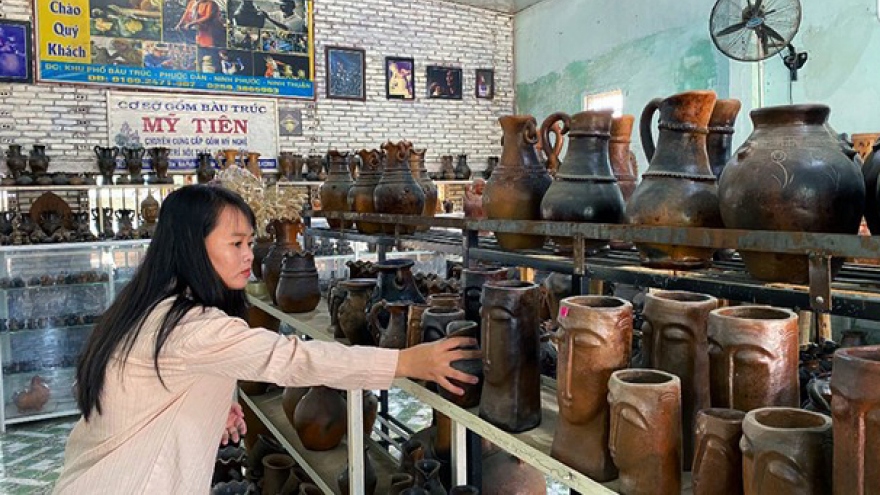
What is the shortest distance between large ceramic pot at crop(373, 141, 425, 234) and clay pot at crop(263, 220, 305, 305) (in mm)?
806

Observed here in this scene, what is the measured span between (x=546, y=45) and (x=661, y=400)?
8542 mm

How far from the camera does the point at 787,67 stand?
625cm

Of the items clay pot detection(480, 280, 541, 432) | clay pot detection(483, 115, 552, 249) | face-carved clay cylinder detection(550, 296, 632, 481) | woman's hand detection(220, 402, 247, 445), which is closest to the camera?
face-carved clay cylinder detection(550, 296, 632, 481)

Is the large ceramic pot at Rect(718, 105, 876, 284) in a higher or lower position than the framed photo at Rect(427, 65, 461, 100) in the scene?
lower

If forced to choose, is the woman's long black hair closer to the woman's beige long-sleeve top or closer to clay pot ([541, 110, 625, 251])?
the woman's beige long-sleeve top

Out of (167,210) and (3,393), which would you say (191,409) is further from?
(3,393)

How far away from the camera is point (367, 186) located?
3291 mm

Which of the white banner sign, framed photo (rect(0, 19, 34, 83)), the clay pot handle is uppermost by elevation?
framed photo (rect(0, 19, 34, 83))

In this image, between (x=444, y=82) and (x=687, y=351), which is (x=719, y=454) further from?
(x=444, y=82)

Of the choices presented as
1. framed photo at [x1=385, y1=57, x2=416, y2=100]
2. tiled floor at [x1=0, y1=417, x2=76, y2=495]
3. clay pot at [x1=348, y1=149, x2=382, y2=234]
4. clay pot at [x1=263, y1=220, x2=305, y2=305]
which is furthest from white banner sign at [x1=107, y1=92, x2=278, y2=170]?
clay pot at [x1=348, y1=149, x2=382, y2=234]

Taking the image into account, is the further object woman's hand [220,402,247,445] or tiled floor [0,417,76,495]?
tiled floor [0,417,76,495]

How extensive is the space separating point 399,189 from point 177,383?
1.45 metres

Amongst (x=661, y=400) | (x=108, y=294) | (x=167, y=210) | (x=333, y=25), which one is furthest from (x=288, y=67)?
(x=661, y=400)

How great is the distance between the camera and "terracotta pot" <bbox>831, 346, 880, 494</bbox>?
0.93 m
